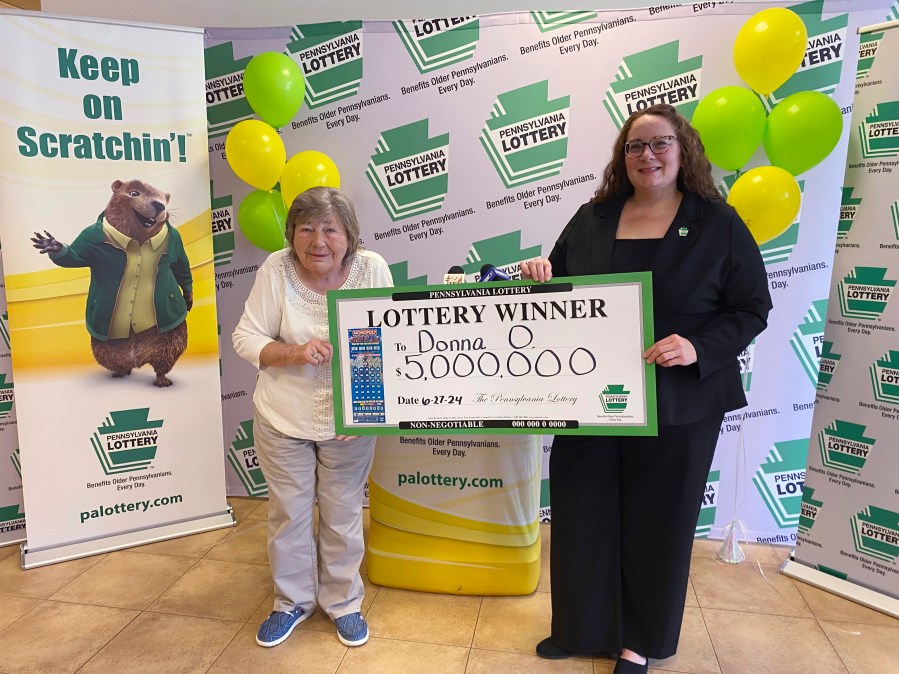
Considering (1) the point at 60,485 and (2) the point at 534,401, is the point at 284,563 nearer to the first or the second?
(2) the point at 534,401

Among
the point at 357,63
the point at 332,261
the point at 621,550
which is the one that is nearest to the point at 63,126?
the point at 357,63

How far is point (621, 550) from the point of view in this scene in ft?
6.20

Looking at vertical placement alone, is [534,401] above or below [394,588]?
above

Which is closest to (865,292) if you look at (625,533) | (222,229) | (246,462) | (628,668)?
(625,533)

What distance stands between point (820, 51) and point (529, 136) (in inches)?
49.3

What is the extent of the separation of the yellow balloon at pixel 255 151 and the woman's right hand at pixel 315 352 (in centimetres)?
119

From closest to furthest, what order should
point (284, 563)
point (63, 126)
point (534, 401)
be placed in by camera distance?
1. point (534, 401)
2. point (284, 563)
3. point (63, 126)

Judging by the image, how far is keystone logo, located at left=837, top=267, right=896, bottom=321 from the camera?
2.32 metres

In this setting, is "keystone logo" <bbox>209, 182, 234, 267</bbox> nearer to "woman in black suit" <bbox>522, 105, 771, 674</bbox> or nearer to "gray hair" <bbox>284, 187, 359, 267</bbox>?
"gray hair" <bbox>284, 187, 359, 267</bbox>

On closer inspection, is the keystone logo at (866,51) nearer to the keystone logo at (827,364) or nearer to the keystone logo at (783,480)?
the keystone logo at (827,364)

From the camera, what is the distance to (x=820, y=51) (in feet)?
8.25

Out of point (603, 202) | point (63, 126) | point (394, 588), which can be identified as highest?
point (63, 126)

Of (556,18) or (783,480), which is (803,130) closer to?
(556,18)

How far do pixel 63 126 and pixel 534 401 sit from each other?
2273 mm
